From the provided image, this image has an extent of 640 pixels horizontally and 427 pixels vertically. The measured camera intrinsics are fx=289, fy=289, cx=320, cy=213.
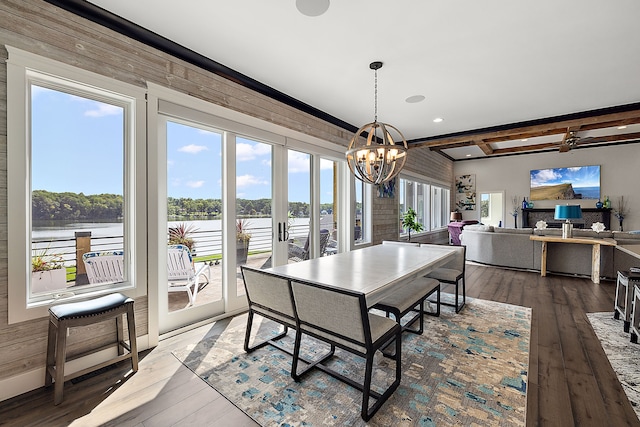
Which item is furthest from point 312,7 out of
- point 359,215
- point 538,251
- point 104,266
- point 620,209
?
point 620,209

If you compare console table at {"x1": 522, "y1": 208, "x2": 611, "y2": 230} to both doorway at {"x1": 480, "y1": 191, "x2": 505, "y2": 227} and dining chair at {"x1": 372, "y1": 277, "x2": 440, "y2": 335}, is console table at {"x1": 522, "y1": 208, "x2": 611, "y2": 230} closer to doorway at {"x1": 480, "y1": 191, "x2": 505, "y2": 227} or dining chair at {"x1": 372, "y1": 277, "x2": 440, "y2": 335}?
doorway at {"x1": 480, "y1": 191, "x2": 505, "y2": 227}

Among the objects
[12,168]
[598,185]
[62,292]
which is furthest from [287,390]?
[598,185]

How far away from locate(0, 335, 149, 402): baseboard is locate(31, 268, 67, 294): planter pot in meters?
0.53

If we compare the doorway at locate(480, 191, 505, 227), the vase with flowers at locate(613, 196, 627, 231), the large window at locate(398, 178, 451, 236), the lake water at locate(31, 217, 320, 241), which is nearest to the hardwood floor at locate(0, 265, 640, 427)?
the lake water at locate(31, 217, 320, 241)

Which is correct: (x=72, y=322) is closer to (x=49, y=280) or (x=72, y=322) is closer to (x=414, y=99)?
(x=49, y=280)

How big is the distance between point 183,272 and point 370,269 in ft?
6.28

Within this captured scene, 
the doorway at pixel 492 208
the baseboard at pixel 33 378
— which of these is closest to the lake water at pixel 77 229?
the baseboard at pixel 33 378

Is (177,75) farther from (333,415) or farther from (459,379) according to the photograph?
(459,379)

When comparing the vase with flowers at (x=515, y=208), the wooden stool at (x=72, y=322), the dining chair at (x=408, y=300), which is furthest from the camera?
the vase with flowers at (x=515, y=208)

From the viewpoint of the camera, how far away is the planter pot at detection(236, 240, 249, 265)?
338 centimetres

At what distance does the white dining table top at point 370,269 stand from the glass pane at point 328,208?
4.51 ft

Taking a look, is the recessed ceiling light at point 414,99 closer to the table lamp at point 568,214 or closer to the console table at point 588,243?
the table lamp at point 568,214

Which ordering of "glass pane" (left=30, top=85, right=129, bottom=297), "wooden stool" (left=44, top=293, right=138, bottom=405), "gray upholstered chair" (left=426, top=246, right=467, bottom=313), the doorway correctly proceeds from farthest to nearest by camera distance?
the doorway
"gray upholstered chair" (left=426, top=246, right=467, bottom=313)
"glass pane" (left=30, top=85, right=129, bottom=297)
"wooden stool" (left=44, top=293, right=138, bottom=405)

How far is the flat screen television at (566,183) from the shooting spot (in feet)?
27.2
